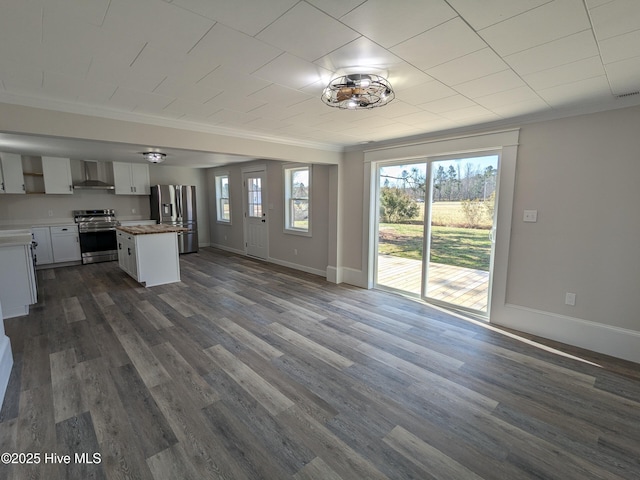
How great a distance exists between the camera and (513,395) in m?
2.21

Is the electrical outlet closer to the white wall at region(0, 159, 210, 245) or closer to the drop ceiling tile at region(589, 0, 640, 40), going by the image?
the drop ceiling tile at region(589, 0, 640, 40)

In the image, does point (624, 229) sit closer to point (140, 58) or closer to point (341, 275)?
point (341, 275)

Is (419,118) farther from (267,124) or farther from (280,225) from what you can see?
(280,225)

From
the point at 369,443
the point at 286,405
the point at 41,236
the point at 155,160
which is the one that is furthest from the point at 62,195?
the point at 369,443

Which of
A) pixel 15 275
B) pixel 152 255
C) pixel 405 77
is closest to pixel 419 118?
pixel 405 77

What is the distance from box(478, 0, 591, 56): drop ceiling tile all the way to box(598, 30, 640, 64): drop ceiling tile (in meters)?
0.26

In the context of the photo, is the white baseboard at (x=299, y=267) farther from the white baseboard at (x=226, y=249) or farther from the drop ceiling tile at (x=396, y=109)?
the drop ceiling tile at (x=396, y=109)

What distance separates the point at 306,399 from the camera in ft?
7.09

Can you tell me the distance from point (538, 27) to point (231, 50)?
160cm

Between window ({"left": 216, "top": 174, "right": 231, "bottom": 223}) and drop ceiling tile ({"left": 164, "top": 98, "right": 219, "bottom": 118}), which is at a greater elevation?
drop ceiling tile ({"left": 164, "top": 98, "right": 219, "bottom": 118})

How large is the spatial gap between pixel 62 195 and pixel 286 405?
7140 millimetres

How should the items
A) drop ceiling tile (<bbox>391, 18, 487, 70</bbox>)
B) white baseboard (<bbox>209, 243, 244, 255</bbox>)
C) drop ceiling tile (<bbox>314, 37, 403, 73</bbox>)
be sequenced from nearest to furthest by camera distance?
drop ceiling tile (<bbox>391, 18, 487, 70</bbox>) → drop ceiling tile (<bbox>314, 37, 403, 73</bbox>) → white baseboard (<bbox>209, 243, 244, 255</bbox>)

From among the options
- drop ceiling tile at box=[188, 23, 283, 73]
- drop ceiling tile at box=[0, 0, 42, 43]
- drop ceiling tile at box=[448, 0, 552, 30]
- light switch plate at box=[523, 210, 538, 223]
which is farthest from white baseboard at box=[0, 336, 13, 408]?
light switch plate at box=[523, 210, 538, 223]

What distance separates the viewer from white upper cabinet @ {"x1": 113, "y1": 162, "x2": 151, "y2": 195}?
6711mm
